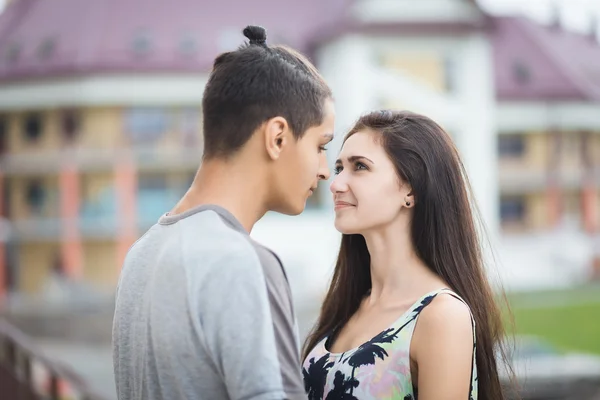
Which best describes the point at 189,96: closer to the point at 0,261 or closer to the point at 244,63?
the point at 0,261

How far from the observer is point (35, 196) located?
15.5 metres

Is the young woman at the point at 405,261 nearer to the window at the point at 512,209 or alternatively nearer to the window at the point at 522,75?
the window at the point at 512,209

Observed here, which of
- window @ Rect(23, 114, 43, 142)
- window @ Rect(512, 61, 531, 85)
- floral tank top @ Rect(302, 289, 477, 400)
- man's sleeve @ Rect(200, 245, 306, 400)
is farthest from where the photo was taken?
window @ Rect(512, 61, 531, 85)

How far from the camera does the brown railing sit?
2.39 m

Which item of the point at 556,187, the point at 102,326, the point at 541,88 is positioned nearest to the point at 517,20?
the point at 541,88

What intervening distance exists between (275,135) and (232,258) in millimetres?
155

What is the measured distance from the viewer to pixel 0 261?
15.4 m

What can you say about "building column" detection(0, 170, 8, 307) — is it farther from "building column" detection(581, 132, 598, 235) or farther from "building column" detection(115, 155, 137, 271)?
"building column" detection(581, 132, 598, 235)

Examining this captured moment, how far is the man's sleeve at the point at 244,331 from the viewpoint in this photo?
2.82ft

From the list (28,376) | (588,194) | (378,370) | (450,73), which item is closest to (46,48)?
(450,73)

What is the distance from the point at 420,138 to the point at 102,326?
12412 millimetres

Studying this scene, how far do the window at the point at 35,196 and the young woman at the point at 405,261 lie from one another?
1479cm

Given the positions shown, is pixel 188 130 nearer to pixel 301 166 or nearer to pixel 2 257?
pixel 2 257

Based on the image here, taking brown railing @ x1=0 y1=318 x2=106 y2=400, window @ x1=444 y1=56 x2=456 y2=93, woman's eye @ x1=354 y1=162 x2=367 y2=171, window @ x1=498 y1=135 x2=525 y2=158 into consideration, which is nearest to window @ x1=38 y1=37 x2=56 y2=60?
window @ x1=444 y1=56 x2=456 y2=93
